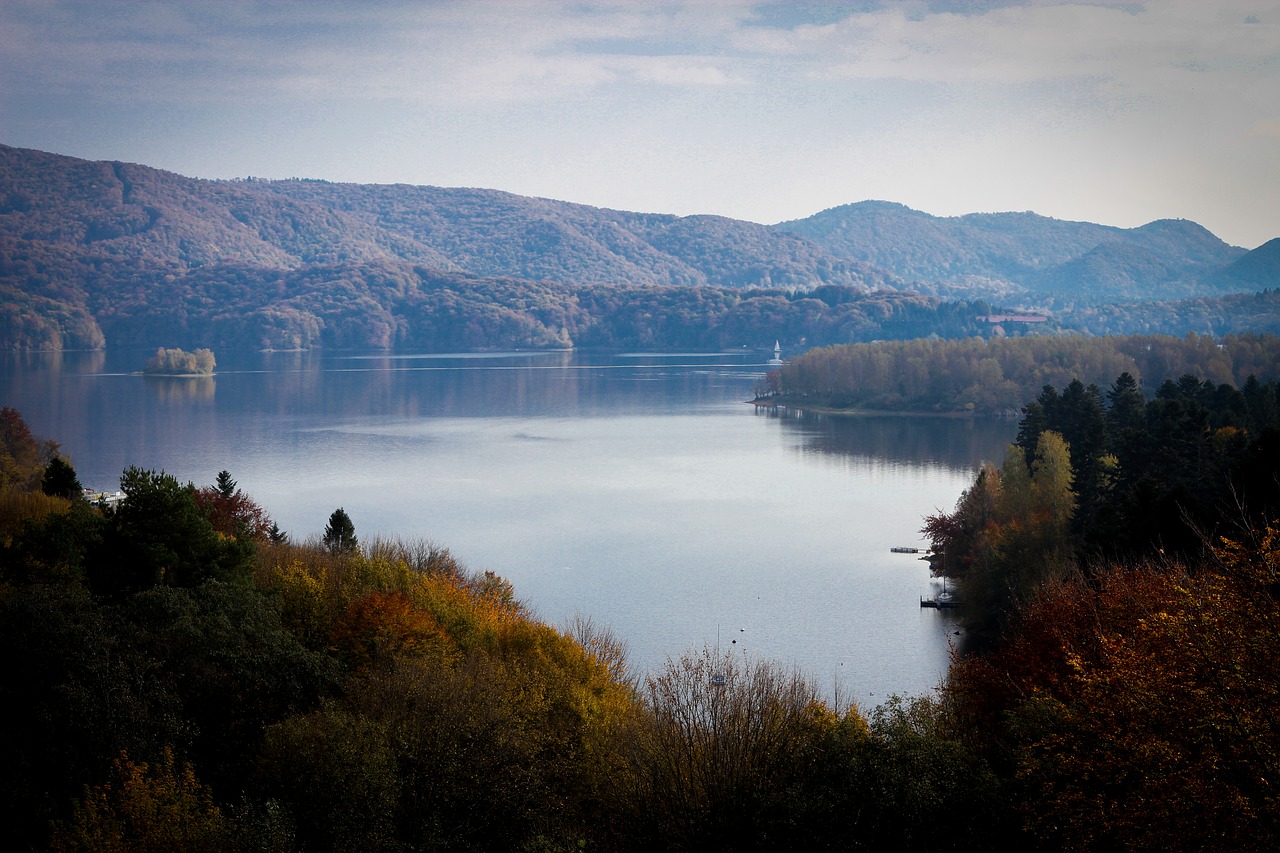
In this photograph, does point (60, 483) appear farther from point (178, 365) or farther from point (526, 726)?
point (178, 365)

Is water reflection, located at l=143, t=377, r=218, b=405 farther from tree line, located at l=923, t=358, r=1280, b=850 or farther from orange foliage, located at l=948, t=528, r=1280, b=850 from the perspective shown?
orange foliage, located at l=948, t=528, r=1280, b=850

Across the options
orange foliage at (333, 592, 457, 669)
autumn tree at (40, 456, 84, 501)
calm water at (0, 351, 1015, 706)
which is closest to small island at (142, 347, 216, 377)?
calm water at (0, 351, 1015, 706)

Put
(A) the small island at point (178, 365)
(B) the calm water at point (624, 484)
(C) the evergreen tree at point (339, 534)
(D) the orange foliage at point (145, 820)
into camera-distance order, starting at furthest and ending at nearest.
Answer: (A) the small island at point (178, 365) → (B) the calm water at point (624, 484) → (C) the evergreen tree at point (339, 534) → (D) the orange foliage at point (145, 820)

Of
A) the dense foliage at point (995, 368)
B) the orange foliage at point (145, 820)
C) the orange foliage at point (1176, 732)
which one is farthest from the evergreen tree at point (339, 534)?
the dense foliage at point (995, 368)

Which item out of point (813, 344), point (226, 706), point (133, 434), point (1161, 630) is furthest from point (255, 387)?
point (1161, 630)

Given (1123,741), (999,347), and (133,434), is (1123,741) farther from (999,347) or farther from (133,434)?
(999,347)

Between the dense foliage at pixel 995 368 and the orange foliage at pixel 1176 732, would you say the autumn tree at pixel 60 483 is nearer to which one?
the orange foliage at pixel 1176 732
